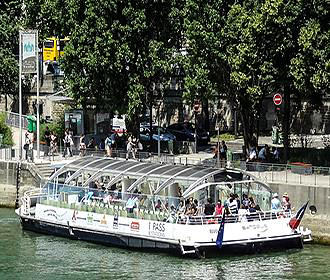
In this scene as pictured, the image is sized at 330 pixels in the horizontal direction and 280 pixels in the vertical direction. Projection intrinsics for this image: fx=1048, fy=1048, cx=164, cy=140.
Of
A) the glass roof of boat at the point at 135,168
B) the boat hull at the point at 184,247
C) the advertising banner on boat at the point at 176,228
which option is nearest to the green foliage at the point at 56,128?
the glass roof of boat at the point at 135,168

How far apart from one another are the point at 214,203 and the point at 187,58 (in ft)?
45.2

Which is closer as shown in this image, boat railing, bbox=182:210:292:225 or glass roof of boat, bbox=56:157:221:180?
boat railing, bbox=182:210:292:225

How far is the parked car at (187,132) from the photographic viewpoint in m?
64.9

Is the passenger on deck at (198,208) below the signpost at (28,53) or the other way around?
below

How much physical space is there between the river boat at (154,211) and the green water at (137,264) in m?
0.55

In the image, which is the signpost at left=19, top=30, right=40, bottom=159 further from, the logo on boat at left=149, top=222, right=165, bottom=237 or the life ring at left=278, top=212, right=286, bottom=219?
the life ring at left=278, top=212, right=286, bottom=219

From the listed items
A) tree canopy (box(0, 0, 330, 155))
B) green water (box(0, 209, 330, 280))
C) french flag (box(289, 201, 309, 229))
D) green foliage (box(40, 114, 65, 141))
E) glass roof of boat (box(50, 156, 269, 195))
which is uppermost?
tree canopy (box(0, 0, 330, 155))

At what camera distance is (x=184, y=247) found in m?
39.4

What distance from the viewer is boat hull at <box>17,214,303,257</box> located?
130 ft

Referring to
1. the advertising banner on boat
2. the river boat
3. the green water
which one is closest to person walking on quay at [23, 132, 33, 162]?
the river boat

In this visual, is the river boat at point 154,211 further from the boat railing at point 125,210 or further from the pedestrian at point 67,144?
the pedestrian at point 67,144

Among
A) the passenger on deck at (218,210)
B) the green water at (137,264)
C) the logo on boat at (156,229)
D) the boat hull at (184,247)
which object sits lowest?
the green water at (137,264)

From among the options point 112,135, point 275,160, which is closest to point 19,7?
point 112,135

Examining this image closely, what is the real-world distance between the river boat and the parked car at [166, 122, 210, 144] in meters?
19.4
